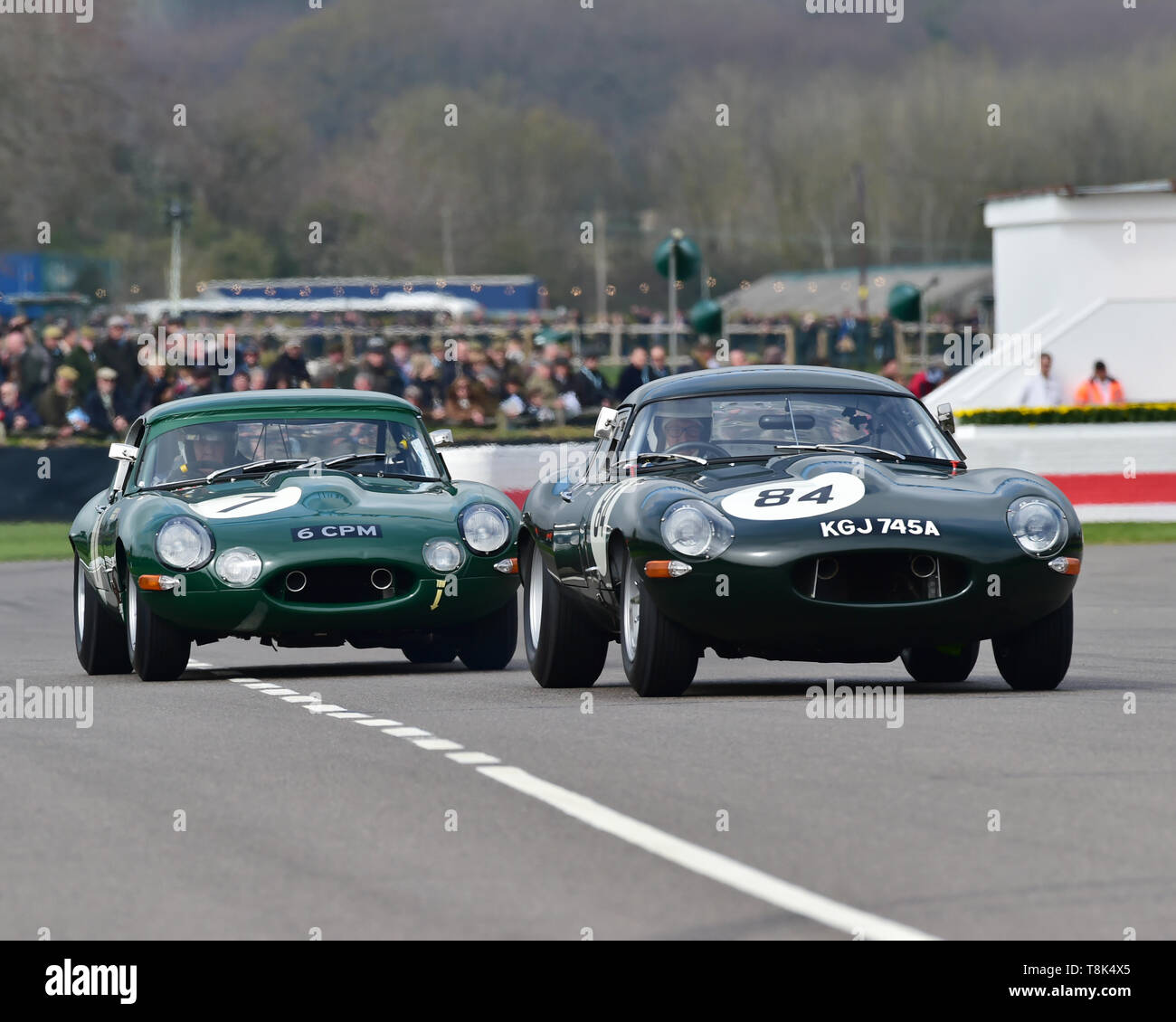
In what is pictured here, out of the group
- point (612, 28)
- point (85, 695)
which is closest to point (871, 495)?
point (85, 695)

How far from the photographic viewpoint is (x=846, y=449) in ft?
35.9

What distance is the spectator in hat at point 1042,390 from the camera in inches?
1196

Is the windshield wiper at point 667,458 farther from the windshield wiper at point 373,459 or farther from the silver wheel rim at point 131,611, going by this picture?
the silver wheel rim at point 131,611

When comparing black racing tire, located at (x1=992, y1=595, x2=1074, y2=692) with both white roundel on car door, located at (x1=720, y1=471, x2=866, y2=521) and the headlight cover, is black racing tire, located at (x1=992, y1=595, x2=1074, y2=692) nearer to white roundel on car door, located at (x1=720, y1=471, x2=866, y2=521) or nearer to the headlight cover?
white roundel on car door, located at (x1=720, y1=471, x2=866, y2=521)

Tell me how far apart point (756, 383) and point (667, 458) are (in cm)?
63

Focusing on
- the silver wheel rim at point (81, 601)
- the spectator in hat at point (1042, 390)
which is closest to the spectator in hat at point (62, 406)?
the spectator in hat at point (1042, 390)

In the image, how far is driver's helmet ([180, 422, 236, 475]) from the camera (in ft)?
42.0

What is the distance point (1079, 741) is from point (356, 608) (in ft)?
13.8

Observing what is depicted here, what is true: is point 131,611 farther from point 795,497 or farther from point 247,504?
point 795,497

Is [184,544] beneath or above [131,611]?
above

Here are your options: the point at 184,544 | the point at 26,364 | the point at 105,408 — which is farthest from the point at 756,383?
the point at 26,364

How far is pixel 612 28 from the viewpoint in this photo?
608ft

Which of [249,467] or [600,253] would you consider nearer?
[249,467]
